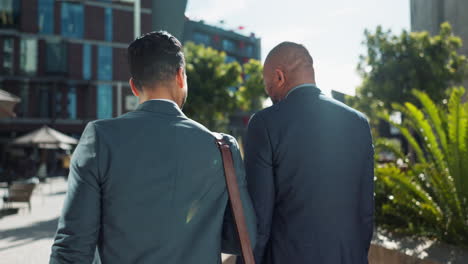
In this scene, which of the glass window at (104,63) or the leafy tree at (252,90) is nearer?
the leafy tree at (252,90)

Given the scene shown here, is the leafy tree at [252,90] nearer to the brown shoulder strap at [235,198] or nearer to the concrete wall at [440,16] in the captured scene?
the concrete wall at [440,16]

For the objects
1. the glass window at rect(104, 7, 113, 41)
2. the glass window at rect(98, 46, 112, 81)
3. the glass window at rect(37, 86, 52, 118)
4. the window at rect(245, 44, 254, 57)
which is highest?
the window at rect(245, 44, 254, 57)

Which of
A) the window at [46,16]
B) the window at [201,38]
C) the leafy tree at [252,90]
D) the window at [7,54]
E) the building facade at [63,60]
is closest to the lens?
the leafy tree at [252,90]

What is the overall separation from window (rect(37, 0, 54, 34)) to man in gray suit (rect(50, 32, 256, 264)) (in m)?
39.1

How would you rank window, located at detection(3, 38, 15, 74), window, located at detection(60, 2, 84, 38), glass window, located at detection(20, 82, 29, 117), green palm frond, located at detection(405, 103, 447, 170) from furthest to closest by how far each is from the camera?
window, located at detection(60, 2, 84, 38), glass window, located at detection(20, 82, 29, 117), window, located at detection(3, 38, 15, 74), green palm frond, located at detection(405, 103, 447, 170)

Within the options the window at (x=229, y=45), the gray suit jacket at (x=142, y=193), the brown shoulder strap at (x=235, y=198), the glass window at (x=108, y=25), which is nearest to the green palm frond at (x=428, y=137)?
the brown shoulder strap at (x=235, y=198)

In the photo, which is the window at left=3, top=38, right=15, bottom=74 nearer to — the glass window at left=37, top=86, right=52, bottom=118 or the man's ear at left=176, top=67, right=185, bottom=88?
the glass window at left=37, top=86, right=52, bottom=118

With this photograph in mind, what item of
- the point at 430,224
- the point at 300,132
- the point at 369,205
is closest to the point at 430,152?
the point at 430,224

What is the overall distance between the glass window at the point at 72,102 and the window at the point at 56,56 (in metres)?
1.80

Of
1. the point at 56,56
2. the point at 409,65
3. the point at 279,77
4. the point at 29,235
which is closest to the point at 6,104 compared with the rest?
the point at 29,235

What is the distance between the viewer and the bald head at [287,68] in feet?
7.30

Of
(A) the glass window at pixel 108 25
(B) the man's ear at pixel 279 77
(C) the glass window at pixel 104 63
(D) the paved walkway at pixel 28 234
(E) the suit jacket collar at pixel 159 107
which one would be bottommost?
(D) the paved walkway at pixel 28 234

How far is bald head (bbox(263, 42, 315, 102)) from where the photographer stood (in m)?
2.23

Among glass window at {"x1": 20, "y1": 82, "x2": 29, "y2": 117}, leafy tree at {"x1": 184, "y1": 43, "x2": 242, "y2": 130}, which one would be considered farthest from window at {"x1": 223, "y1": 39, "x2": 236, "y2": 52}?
leafy tree at {"x1": 184, "y1": 43, "x2": 242, "y2": 130}
